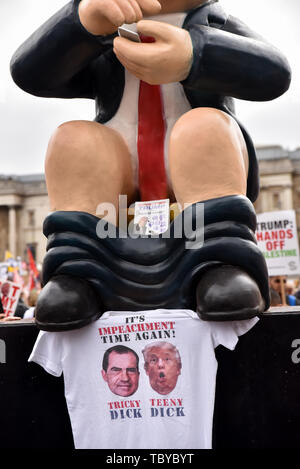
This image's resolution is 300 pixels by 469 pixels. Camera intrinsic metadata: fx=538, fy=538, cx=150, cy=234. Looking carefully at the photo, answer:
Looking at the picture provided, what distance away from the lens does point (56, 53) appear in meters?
1.79

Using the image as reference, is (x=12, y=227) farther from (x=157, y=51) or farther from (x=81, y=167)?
(x=157, y=51)

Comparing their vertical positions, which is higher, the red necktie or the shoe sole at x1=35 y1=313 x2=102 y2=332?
the red necktie

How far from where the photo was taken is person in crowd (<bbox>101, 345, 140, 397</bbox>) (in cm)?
168

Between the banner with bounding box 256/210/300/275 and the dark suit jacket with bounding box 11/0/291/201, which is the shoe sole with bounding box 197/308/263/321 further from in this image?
the banner with bounding box 256/210/300/275

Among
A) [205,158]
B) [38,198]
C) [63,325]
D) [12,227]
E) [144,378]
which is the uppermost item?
[38,198]

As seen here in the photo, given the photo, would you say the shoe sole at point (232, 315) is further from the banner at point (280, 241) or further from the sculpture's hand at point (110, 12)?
the banner at point (280, 241)

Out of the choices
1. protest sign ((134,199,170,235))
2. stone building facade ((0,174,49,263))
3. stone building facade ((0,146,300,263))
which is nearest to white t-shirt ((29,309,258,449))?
protest sign ((134,199,170,235))

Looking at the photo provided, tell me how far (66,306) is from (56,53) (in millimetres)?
837

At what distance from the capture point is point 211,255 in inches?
64.8

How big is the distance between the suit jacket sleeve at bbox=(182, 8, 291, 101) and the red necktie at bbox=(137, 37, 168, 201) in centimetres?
20

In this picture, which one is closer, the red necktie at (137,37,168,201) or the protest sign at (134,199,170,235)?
the protest sign at (134,199,170,235)

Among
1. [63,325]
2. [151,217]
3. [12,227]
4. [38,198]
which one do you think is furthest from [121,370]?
[38,198]

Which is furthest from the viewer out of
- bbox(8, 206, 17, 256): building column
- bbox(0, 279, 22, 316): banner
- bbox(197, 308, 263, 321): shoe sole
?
bbox(8, 206, 17, 256): building column

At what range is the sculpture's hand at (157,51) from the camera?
5.26 feet
